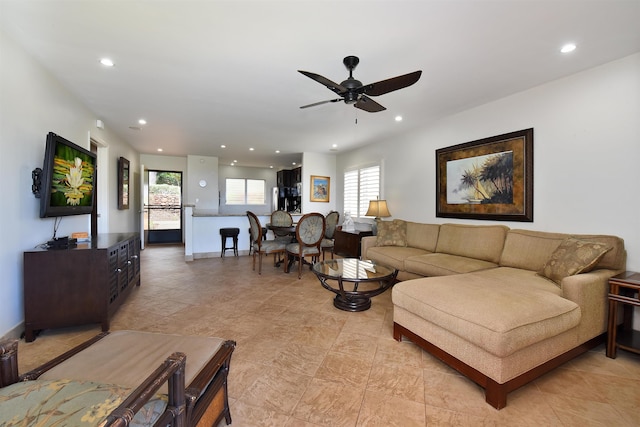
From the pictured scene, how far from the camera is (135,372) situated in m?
1.12

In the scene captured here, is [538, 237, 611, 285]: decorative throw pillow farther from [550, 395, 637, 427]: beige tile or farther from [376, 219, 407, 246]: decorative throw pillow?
[376, 219, 407, 246]: decorative throw pillow

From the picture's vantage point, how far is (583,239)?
251 cm

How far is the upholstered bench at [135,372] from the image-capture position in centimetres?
92

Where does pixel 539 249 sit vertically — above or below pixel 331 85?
below

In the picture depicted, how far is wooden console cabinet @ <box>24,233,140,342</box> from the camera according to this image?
89.0 inches

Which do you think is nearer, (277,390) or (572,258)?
(277,390)

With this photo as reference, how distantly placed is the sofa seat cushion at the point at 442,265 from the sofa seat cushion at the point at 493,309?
0.66 meters

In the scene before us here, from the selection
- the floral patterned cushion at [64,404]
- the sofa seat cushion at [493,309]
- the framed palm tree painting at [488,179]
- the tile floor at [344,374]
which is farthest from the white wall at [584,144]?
the floral patterned cushion at [64,404]

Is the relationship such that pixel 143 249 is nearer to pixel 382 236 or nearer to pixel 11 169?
pixel 11 169

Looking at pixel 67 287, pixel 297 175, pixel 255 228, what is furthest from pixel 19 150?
pixel 297 175

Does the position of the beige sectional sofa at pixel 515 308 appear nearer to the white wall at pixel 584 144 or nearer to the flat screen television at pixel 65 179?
the white wall at pixel 584 144

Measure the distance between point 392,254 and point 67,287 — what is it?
11.6ft

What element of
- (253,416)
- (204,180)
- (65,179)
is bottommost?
(253,416)

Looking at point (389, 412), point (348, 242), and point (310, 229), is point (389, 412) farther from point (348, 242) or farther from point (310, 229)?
point (348, 242)
